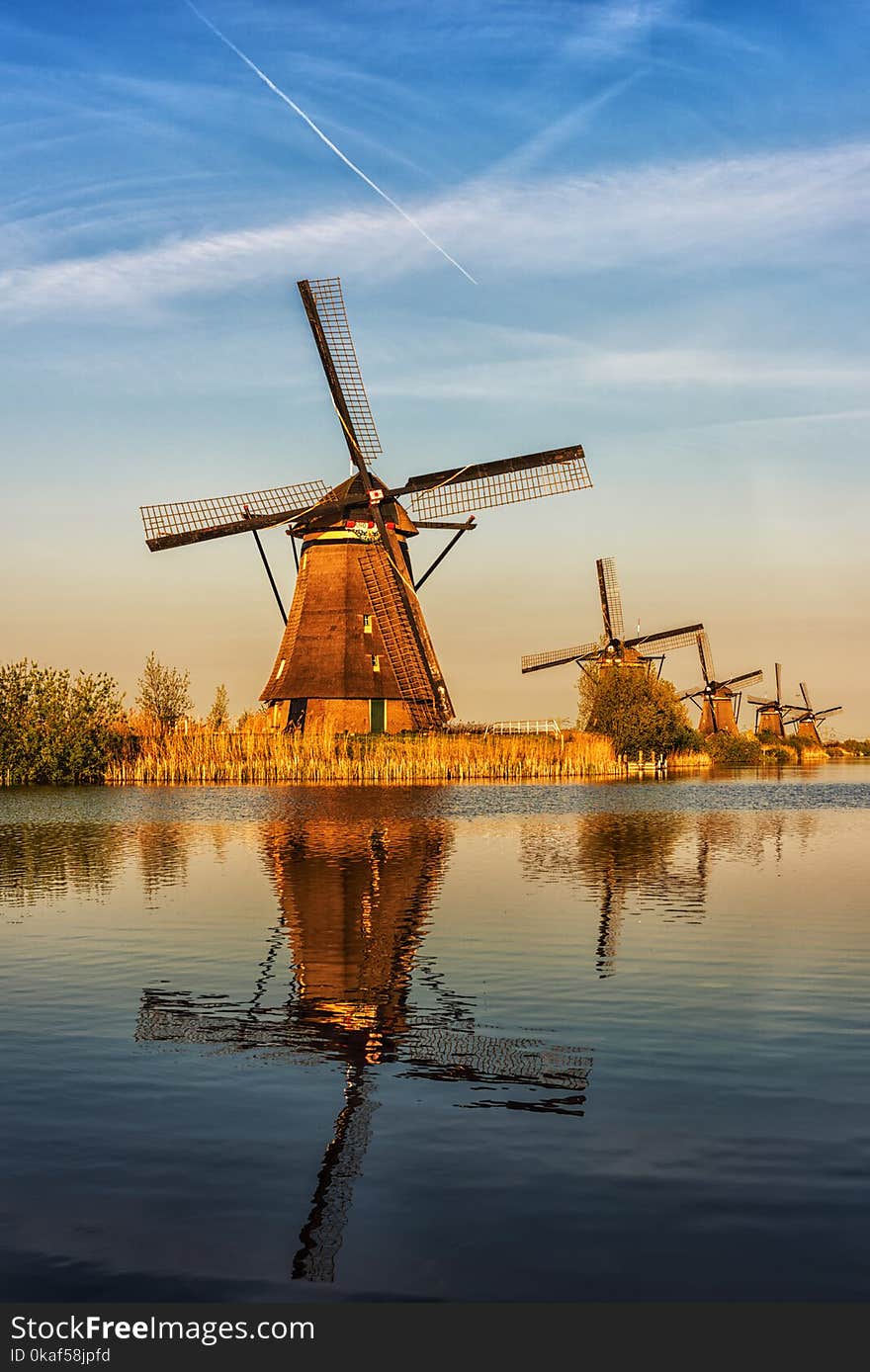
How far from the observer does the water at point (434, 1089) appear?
4836 mm

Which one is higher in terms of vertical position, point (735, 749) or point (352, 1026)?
point (735, 749)

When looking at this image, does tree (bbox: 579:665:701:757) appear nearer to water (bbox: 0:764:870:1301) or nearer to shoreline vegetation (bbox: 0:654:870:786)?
shoreline vegetation (bbox: 0:654:870:786)

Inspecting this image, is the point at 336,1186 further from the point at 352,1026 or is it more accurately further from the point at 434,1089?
the point at 352,1026

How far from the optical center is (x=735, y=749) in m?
84.3

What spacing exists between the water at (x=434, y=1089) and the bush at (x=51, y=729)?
30.3m

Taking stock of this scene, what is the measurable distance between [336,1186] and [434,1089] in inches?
62.5

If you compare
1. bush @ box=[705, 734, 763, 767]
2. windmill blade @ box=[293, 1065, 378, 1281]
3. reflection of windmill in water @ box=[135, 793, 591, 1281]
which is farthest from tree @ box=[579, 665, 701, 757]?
windmill blade @ box=[293, 1065, 378, 1281]

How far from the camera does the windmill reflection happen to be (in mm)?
14695

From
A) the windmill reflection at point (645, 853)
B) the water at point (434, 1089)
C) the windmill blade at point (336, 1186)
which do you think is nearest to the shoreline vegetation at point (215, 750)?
the windmill reflection at point (645, 853)

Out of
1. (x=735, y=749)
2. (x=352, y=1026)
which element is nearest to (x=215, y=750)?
(x=352, y=1026)

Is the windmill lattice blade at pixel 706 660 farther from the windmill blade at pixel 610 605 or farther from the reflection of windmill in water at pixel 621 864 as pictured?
the reflection of windmill in water at pixel 621 864

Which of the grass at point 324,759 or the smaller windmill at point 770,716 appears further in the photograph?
the smaller windmill at point 770,716

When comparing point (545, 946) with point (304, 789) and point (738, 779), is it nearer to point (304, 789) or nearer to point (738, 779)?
point (304, 789)

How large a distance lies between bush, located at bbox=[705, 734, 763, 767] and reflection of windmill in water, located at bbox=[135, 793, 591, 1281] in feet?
222
